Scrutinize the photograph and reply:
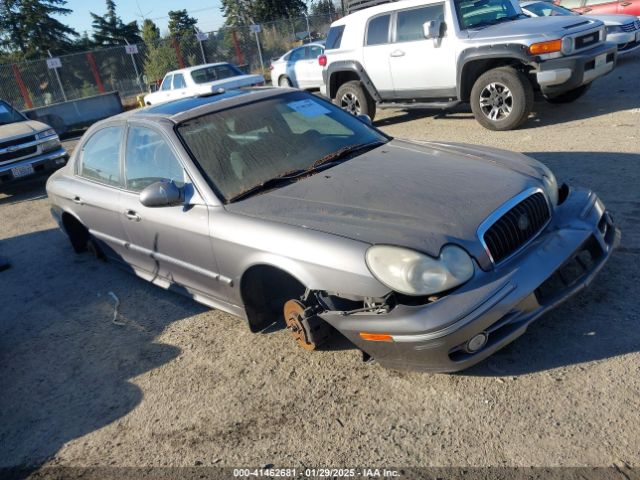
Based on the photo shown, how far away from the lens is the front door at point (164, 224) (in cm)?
342

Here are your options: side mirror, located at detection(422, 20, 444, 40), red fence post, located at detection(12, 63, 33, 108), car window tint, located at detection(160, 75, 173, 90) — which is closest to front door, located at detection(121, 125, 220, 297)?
side mirror, located at detection(422, 20, 444, 40)

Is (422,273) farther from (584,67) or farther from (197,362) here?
(584,67)

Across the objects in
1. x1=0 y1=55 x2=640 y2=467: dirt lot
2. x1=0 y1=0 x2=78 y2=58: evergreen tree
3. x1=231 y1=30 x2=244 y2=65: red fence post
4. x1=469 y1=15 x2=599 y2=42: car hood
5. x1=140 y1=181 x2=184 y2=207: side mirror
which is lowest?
x1=0 y1=55 x2=640 y2=467: dirt lot

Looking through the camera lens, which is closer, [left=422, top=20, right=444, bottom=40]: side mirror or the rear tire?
[left=422, top=20, right=444, bottom=40]: side mirror

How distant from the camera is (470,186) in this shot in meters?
3.01

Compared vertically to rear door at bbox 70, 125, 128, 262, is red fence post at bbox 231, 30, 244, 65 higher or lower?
higher

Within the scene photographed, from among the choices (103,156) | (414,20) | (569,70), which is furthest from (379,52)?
(103,156)

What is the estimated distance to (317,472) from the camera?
7.70 ft

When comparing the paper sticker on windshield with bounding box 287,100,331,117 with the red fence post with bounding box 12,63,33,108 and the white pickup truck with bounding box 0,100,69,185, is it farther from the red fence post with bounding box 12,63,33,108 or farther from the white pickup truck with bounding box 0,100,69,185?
the red fence post with bounding box 12,63,33,108

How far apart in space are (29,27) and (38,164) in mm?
44597

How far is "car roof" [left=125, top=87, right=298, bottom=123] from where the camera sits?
3.80 m

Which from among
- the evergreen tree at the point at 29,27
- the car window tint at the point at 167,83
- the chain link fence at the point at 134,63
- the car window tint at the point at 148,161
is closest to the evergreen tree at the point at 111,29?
the evergreen tree at the point at 29,27

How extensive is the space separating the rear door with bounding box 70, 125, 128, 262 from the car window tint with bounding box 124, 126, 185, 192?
188mm

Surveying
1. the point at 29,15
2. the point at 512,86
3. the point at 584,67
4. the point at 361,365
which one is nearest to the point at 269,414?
the point at 361,365
